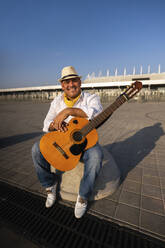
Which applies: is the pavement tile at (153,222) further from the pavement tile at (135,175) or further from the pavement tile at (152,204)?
the pavement tile at (135,175)

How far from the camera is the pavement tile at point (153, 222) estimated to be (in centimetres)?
161

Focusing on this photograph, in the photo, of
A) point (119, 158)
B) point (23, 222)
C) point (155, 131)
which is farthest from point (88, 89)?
point (23, 222)

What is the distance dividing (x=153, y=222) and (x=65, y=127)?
1617 mm

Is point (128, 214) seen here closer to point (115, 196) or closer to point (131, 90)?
point (115, 196)

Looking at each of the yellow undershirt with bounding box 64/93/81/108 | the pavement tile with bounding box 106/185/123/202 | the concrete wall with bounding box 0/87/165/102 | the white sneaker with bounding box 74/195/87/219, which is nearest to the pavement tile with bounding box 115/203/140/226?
the pavement tile with bounding box 106/185/123/202

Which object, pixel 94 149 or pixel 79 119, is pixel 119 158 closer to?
pixel 94 149

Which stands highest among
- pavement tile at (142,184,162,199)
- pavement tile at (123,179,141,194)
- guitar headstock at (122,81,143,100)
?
guitar headstock at (122,81,143,100)

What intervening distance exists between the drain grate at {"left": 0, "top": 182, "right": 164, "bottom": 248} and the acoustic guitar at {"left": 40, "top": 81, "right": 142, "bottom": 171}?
0.66 meters

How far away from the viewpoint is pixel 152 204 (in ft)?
Result: 6.58

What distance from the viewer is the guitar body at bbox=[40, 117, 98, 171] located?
1822 millimetres

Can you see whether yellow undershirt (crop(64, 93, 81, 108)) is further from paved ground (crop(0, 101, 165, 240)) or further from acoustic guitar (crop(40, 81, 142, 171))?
paved ground (crop(0, 101, 165, 240))

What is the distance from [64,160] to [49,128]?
56 centimetres

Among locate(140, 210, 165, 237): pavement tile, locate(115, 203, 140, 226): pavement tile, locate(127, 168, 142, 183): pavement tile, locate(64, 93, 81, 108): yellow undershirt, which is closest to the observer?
locate(140, 210, 165, 237): pavement tile

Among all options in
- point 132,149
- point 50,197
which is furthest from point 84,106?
point 132,149
